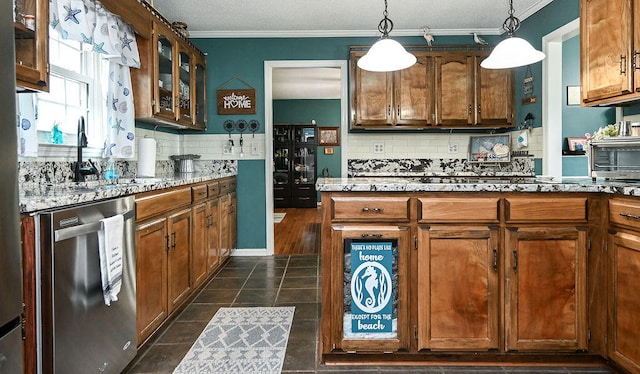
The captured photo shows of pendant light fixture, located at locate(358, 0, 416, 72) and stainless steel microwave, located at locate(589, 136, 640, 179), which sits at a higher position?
pendant light fixture, located at locate(358, 0, 416, 72)

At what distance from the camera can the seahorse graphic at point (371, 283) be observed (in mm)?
2010

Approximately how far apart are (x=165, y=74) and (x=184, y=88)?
0.46 metres

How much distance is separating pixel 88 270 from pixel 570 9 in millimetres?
3994

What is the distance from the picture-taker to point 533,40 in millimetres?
4066

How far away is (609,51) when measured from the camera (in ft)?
7.93

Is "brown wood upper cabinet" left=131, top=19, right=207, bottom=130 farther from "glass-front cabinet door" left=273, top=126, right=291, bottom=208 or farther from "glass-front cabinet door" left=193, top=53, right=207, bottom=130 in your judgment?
"glass-front cabinet door" left=273, top=126, right=291, bottom=208

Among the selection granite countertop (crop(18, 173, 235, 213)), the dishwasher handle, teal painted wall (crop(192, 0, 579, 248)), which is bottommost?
the dishwasher handle

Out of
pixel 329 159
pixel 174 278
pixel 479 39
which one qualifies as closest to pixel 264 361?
pixel 174 278

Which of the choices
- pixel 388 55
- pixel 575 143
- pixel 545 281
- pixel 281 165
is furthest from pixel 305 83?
pixel 545 281

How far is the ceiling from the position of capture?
155 inches

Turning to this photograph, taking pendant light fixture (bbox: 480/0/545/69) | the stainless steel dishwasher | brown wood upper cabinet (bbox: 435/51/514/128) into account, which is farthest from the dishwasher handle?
brown wood upper cabinet (bbox: 435/51/514/128)

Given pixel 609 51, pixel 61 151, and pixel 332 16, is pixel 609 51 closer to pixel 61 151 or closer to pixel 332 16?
pixel 332 16

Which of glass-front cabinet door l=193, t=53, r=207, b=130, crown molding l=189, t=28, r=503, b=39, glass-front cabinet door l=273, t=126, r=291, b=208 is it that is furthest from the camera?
glass-front cabinet door l=273, t=126, r=291, b=208

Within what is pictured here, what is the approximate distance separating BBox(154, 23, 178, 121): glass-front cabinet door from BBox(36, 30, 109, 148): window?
1.33 feet
